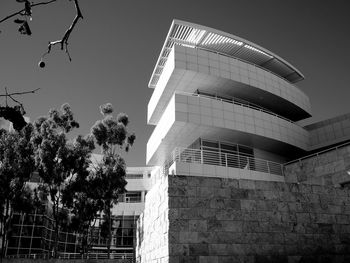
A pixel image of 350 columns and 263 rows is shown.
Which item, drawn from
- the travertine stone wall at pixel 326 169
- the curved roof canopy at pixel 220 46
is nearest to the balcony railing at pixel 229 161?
the travertine stone wall at pixel 326 169

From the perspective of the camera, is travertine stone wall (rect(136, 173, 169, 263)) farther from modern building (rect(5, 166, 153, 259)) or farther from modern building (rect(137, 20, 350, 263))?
modern building (rect(5, 166, 153, 259))

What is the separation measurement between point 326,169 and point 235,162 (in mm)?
6399

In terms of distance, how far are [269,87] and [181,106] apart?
8709 mm

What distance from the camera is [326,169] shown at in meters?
20.8

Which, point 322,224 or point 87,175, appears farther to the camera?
point 87,175

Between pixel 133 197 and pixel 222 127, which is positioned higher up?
pixel 222 127

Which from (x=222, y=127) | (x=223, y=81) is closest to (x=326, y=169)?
(x=222, y=127)

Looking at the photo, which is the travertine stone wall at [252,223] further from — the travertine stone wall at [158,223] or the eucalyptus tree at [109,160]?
the eucalyptus tree at [109,160]

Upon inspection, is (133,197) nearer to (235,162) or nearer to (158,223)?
(235,162)

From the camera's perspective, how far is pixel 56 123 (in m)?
25.8

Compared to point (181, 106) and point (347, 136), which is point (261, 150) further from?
point (181, 106)

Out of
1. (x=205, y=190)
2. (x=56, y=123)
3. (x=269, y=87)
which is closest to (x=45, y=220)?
(x=56, y=123)

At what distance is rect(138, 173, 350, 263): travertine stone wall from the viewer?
1037cm

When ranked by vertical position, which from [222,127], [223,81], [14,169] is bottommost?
[14,169]
